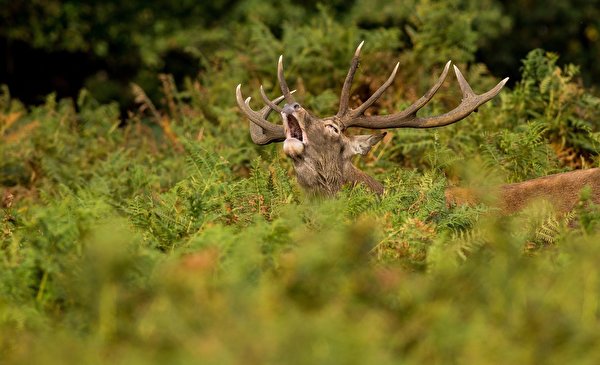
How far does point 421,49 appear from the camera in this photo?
12516 mm

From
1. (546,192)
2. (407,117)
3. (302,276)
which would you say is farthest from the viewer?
(407,117)

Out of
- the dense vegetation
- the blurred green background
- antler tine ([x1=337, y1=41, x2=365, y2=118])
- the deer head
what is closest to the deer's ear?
the deer head

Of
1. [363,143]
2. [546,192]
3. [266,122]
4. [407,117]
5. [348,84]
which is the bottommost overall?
[546,192]

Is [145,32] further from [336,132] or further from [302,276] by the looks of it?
[302,276]

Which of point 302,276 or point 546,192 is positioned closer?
point 302,276

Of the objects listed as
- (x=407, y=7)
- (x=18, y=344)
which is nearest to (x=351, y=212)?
(x=18, y=344)

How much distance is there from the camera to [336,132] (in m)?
8.30

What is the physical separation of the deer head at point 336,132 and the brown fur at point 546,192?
71 centimetres

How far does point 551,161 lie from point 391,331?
4.74 m

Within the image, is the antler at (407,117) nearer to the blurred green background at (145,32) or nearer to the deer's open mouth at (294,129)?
the deer's open mouth at (294,129)

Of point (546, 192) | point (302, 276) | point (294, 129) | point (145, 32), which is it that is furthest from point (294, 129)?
point (145, 32)

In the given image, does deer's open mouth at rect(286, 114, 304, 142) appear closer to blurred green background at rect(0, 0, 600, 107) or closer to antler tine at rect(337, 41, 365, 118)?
antler tine at rect(337, 41, 365, 118)

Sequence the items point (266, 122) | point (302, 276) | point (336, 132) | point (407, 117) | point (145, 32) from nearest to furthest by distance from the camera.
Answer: point (302, 276)
point (336, 132)
point (407, 117)
point (266, 122)
point (145, 32)

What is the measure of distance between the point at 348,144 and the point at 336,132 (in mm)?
146
